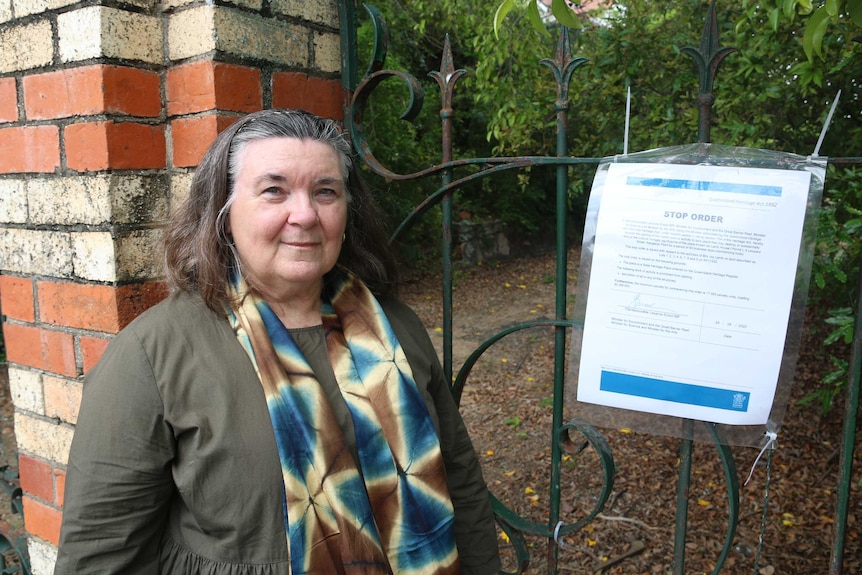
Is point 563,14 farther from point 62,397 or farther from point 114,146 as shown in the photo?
point 62,397

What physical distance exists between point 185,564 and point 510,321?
645 centimetres

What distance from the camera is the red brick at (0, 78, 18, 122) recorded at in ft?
5.66

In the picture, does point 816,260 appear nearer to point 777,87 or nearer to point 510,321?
point 777,87

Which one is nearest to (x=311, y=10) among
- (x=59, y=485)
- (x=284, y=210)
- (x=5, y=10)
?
(x=284, y=210)

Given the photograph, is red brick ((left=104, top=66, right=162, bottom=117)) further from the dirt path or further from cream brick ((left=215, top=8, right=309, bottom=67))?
the dirt path

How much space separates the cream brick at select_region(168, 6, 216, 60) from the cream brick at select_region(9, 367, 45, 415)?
3.18 ft

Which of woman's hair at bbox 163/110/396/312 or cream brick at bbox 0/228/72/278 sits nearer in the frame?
woman's hair at bbox 163/110/396/312

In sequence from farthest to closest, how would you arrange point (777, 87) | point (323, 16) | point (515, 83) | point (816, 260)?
point (515, 83), point (777, 87), point (816, 260), point (323, 16)

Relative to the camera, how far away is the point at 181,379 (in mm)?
1242

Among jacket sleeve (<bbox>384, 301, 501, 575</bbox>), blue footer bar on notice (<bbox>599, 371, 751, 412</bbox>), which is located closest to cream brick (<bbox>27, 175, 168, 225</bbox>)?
jacket sleeve (<bbox>384, 301, 501, 575</bbox>)

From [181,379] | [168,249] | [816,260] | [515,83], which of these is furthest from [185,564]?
[515,83]

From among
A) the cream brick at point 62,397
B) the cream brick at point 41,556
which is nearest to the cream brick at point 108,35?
the cream brick at point 62,397

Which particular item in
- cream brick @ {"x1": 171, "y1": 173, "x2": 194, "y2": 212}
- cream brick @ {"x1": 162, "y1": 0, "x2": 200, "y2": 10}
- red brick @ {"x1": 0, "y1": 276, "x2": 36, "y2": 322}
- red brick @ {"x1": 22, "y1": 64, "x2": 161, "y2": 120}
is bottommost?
red brick @ {"x1": 0, "y1": 276, "x2": 36, "y2": 322}

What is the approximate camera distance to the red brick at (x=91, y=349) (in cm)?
161
